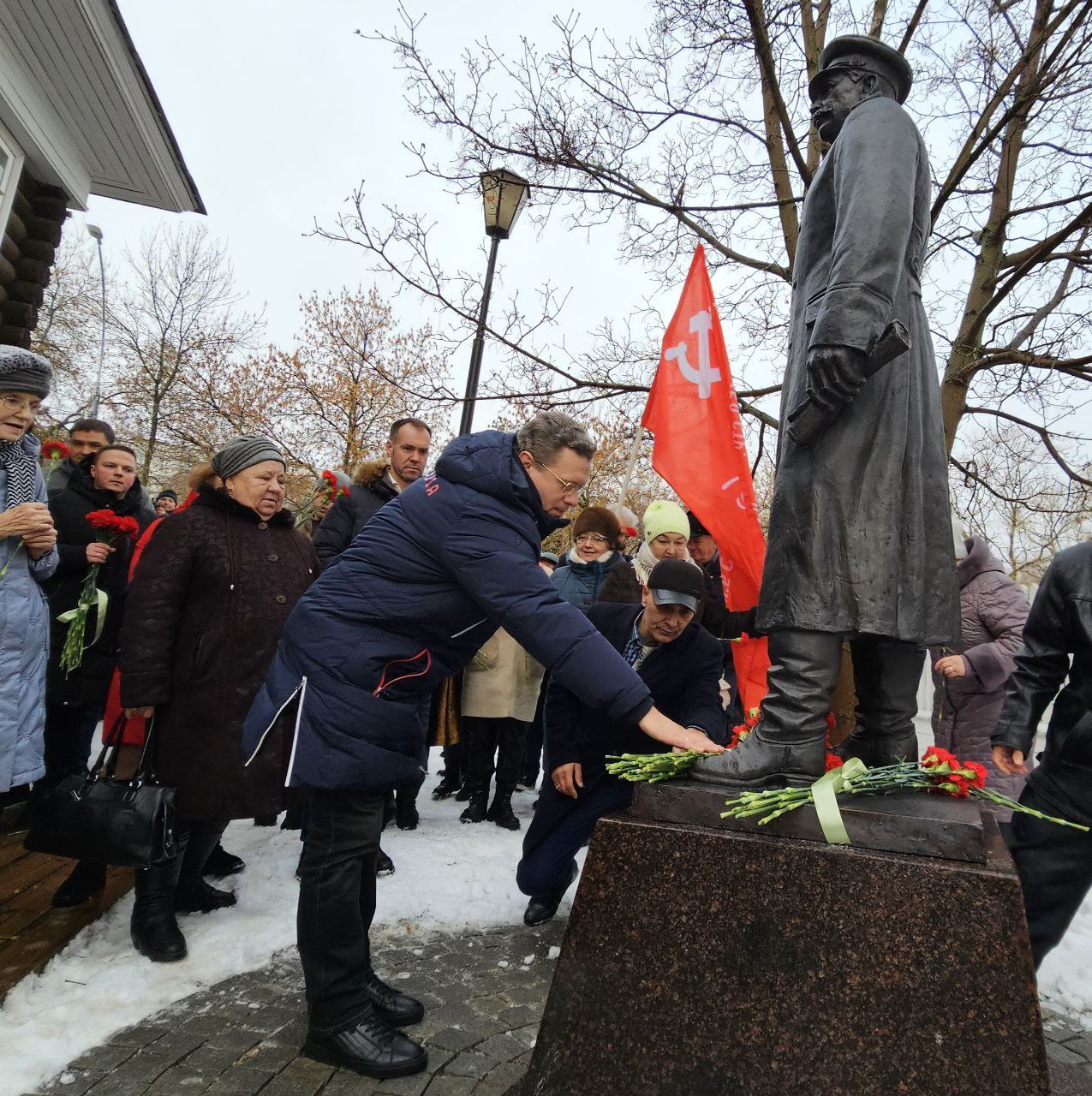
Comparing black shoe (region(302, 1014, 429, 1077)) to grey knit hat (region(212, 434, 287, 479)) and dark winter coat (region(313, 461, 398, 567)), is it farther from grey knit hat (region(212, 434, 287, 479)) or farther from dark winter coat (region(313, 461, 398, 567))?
dark winter coat (region(313, 461, 398, 567))

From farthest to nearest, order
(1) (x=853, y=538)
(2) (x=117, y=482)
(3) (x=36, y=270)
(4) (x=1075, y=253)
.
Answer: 1. (4) (x=1075, y=253)
2. (3) (x=36, y=270)
3. (2) (x=117, y=482)
4. (1) (x=853, y=538)

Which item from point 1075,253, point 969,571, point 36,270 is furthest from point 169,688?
point 1075,253

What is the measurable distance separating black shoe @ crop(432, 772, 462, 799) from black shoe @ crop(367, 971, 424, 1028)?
311 cm

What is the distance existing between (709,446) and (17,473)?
3.97 metres

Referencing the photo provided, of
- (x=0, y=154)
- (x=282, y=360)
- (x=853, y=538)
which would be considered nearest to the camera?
(x=853, y=538)

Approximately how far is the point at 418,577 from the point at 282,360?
2645cm

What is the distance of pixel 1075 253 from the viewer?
8219 millimetres

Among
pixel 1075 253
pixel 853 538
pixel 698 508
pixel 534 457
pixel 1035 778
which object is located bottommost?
pixel 1035 778

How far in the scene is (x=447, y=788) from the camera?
20.1ft

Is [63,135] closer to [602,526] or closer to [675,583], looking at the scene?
[602,526]

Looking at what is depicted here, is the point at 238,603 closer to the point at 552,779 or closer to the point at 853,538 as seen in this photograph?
the point at 552,779

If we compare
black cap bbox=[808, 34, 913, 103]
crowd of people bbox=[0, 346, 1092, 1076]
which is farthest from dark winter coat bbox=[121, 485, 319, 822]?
black cap bbox=[808, 34, 913, 103]

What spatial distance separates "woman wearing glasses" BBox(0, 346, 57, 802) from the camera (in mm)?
3199

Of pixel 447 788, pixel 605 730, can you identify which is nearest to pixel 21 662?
pixel 605 730
